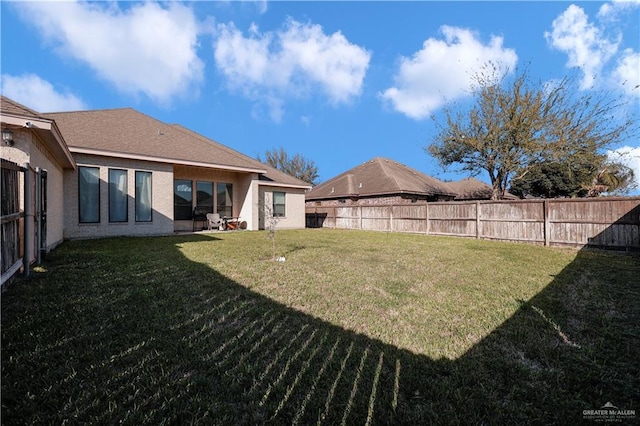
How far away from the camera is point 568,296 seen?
4500mm

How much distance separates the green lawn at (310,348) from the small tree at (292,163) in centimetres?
3879

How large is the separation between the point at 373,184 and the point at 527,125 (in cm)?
1020

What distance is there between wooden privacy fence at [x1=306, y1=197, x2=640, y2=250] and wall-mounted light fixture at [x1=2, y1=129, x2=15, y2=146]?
47.7ft

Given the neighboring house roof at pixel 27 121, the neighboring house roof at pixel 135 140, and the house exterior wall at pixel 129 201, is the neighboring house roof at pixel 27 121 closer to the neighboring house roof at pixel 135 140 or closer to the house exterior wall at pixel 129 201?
the house exterior wall at pixel 129 201

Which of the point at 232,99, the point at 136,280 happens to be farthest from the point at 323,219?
the point at 136,280

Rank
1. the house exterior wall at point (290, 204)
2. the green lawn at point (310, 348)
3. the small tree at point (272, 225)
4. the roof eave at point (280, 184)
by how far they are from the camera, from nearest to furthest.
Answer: the green lawn at point (310, 348) < the small tree at point (272, 225) < the roof eave at point (280, 184) < the house exterior wall at point (290, 204)

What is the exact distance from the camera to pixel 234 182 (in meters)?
15.7

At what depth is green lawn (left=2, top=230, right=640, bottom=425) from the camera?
194cm

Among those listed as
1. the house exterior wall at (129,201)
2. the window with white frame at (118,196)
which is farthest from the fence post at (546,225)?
the window with white frame at (118,196)

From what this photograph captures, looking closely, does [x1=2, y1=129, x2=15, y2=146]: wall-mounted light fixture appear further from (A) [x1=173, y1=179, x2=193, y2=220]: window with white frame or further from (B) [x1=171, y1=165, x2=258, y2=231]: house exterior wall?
(A) [x1=173, y1=179, x2=193, y2=220]: window with white frame

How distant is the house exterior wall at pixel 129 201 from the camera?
9836 mm

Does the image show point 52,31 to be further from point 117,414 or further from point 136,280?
point 117,414

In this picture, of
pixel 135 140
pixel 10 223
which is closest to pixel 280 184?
pixel 135 140

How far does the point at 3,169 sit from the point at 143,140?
965 centimetres
